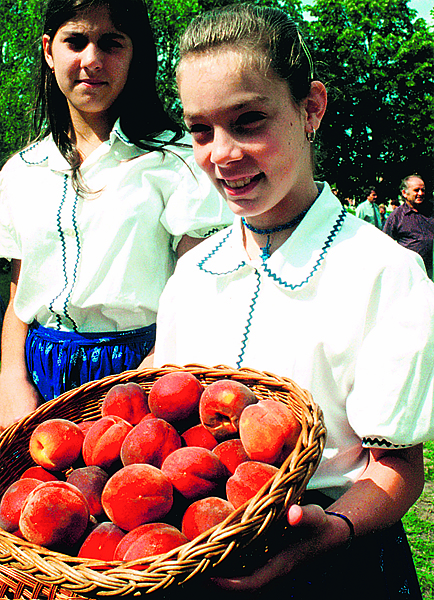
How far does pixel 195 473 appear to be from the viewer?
107 centimetres

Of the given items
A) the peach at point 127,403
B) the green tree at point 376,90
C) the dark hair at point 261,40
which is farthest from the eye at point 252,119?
the green tree at point 376,90

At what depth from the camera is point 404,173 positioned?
24.8 meters

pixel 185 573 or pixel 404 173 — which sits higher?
pixel 404 173

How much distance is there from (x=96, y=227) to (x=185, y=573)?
1337mm

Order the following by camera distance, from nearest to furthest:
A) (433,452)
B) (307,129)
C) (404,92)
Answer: (307,129)
(433,452)
(404,92)

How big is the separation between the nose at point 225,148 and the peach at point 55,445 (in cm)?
75

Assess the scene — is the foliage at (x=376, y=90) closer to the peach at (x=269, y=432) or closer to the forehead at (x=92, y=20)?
the forehead at (x=92, y=20)

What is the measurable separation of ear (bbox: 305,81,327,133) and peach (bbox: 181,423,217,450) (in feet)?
2.72

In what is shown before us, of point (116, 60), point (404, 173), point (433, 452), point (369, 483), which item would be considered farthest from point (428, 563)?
point (404, 173)

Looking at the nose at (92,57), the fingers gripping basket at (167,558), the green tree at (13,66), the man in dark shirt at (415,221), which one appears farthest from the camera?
the green tree at (13,66)

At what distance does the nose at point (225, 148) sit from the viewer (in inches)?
49.9

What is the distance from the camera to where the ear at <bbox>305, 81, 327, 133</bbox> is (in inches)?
54.9

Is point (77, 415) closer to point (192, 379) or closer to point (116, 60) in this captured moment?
point (192, 379)

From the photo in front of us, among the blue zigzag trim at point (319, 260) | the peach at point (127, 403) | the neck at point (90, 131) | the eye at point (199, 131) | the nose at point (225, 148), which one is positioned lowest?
the peach at point (127, 403)
